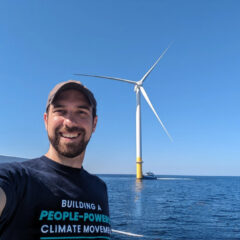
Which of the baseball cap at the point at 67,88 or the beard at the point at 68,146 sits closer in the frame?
the beard at the point at 68,146

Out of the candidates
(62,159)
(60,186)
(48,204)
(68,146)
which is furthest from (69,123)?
(48,204)

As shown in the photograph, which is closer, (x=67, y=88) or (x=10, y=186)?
(x=10, y=186)

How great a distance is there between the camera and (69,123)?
2945 mm

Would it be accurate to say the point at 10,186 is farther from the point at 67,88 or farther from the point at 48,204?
the point at 67,88

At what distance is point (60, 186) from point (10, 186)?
23.9 inches

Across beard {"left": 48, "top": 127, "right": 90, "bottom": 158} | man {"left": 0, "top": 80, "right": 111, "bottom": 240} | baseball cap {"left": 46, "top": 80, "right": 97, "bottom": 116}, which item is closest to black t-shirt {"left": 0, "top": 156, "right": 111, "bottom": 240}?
man {"left": 0, "top": 80, "right": 111, "bottom": 240}

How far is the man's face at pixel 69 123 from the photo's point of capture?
2893 millimetres

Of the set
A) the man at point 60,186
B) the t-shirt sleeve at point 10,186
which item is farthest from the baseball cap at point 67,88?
the t-shirt sleeve at point 10,186

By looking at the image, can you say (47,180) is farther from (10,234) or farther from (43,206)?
(10,234)

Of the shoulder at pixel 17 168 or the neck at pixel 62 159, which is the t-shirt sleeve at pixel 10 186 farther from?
the neck at pixel 62 159

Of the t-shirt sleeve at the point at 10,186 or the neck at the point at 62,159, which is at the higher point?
the neck at the point at 62,159

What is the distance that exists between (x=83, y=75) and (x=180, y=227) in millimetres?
73511

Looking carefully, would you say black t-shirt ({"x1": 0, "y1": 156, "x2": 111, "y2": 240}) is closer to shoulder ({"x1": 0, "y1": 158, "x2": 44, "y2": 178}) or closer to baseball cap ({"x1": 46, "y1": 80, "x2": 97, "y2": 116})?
shoulder ({"x1": 0, "y1": 158, "x2": 44, "y2": 178})

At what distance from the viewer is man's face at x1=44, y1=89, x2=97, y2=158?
2.89m
